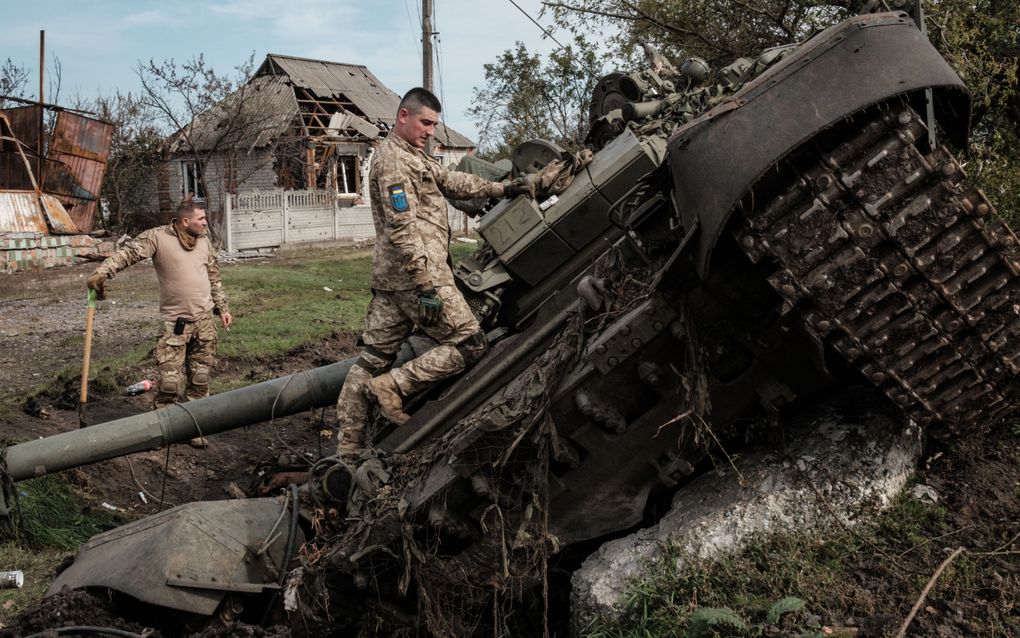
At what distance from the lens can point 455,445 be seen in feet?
13.6

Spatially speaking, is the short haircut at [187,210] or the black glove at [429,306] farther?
the short haircut at [187,210]

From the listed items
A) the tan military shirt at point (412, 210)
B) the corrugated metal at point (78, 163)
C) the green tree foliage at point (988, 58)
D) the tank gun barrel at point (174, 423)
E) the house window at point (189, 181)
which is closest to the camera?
the tan military shirt at point (412, 210)

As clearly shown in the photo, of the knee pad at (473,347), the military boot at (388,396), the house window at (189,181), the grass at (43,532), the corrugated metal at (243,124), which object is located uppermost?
the corrugated metal at (243,124)

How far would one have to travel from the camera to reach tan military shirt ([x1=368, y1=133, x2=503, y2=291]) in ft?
17.4

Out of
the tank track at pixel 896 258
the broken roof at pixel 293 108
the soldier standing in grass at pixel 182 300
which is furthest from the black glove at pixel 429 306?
the broken roof at pixel 293 108

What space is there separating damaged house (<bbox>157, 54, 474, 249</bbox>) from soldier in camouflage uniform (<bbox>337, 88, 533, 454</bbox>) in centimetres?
2185

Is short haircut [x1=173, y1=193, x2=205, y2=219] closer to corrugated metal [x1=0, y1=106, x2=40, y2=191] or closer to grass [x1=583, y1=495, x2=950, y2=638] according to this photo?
grass [x1=583, y1=495, x2=950, y2=638]

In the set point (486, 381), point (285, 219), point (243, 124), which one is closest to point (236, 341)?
point (486, 381)

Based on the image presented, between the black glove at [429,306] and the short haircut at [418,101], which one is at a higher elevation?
the short haircut at [418,101]

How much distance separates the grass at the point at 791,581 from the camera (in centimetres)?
336

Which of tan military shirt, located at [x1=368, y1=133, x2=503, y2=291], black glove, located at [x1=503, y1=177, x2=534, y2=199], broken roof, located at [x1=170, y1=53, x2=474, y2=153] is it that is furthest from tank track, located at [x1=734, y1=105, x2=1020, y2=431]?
broken roof, located at [x1=170, y1=53, x2=474, y2=153]

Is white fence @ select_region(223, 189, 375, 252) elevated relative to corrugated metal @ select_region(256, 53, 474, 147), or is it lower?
lower

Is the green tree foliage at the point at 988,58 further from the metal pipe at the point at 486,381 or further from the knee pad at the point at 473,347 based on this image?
the knee pad at the point at 473,347

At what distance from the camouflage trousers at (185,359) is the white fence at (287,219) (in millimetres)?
16318
